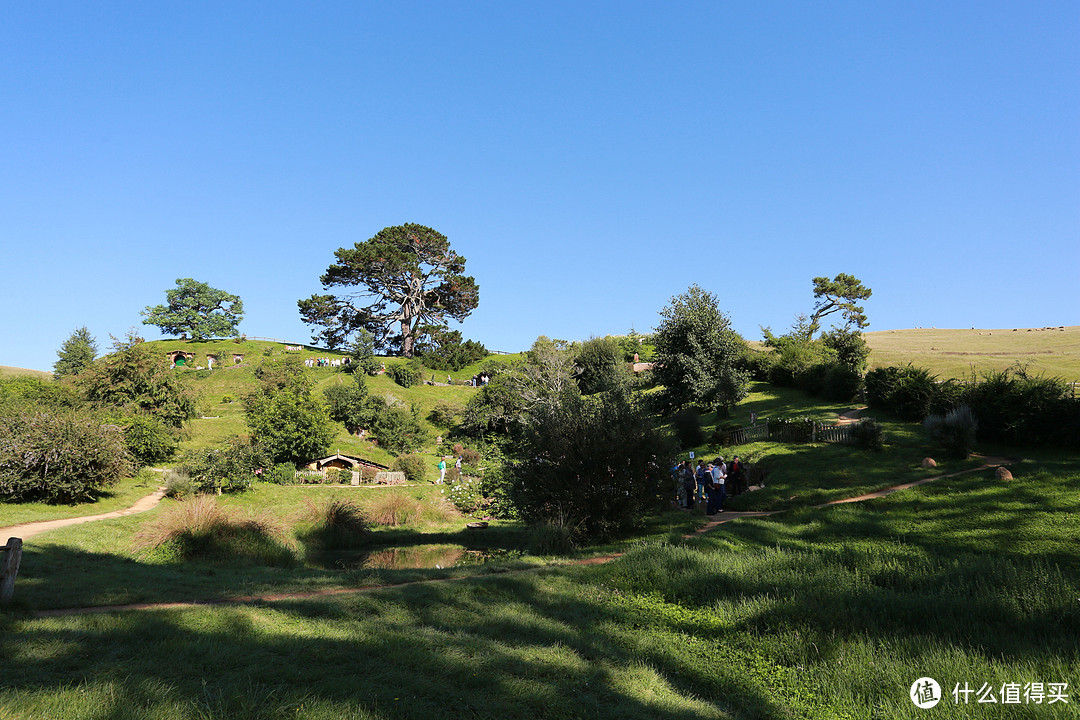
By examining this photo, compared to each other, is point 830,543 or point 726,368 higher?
point 726,368

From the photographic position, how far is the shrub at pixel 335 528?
19.3m

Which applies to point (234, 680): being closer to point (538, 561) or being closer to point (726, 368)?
point (538, 561)

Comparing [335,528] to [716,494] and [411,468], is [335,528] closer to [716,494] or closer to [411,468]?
[716,494]

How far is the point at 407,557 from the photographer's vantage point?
55.2 feet

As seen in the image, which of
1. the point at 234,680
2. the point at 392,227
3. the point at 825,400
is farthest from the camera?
the point at 392,227

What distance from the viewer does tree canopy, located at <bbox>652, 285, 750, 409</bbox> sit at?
35666mm

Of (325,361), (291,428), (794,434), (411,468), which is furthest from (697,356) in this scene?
(325,361)

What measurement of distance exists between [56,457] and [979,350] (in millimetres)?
78252

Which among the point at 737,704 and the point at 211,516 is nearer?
the point at 737,704

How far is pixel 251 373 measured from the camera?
6550 centimetres

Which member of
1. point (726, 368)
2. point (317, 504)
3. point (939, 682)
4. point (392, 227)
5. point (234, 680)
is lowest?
point (317, 504)

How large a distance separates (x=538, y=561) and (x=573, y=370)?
44797mm

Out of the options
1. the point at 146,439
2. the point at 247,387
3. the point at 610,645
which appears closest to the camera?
the point at 610,645

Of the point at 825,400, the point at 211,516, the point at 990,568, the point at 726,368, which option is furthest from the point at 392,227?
the point at 990,568
